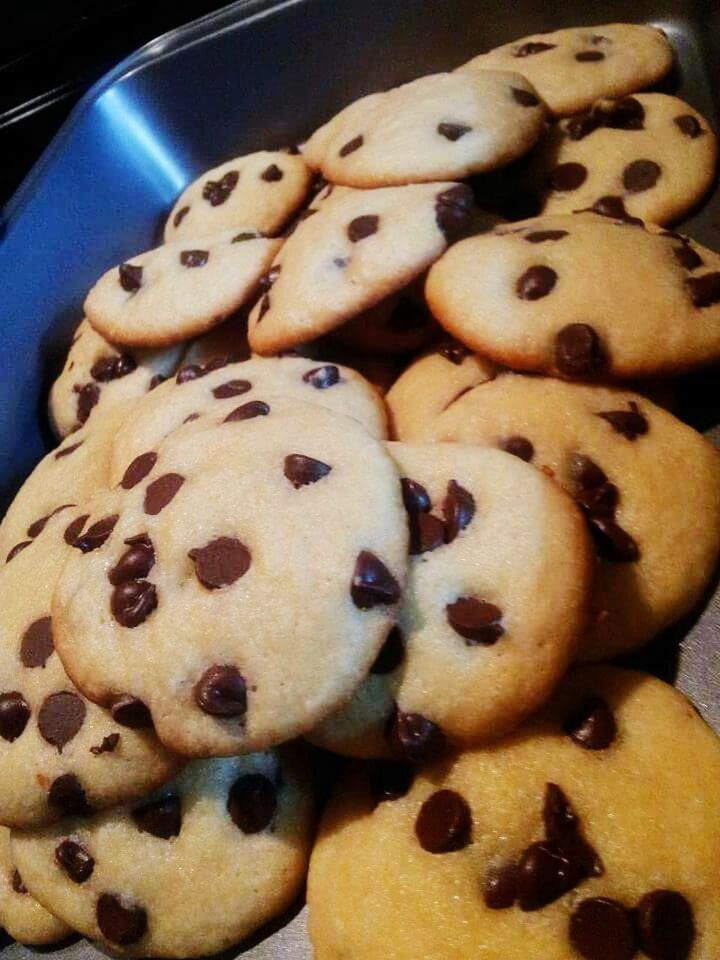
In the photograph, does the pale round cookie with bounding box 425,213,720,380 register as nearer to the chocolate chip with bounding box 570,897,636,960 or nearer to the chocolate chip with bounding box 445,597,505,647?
the chocolate chip with bounding box 445,597,505,647

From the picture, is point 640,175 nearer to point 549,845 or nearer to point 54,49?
point 549,845

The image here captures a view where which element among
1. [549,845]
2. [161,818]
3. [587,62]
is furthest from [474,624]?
[587,62]

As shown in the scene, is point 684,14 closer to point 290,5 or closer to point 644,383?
point 290,5

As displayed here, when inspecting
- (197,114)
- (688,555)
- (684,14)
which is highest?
(197,114)

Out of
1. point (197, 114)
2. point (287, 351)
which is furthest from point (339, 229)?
point (197, 114)

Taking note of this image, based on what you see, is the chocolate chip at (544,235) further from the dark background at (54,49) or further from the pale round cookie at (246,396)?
the dark background at (54,49)

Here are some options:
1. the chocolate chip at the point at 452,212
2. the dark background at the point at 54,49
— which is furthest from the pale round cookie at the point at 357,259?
the dark background at the point at 54,49
